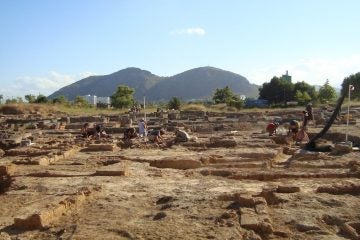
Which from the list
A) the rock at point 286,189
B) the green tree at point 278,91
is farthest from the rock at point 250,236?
the green tree at point 278,91

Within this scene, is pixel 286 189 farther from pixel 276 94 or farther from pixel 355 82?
pixel 355 82

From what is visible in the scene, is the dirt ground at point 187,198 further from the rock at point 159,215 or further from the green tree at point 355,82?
the green tree at point 355,82

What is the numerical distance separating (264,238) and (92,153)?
868 centimetres

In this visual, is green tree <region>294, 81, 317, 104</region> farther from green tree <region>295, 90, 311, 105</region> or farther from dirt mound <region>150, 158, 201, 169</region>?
dirt mound <region>150, 158, 201, 169</region>

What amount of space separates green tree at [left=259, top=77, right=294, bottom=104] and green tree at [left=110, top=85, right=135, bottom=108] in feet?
54.7

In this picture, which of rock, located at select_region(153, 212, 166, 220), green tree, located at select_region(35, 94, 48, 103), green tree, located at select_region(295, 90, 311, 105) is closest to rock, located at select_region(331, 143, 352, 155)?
rock, located at select_region(153, 212, 166, 220)

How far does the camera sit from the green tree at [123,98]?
4969 cm

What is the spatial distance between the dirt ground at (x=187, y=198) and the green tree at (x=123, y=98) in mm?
37993

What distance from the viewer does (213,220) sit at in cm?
577

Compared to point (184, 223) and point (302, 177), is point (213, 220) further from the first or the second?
point (302, 177)

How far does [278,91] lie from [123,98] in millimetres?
18718

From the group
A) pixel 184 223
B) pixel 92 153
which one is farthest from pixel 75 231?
pixel 92 153

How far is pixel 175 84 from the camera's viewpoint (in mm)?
167375

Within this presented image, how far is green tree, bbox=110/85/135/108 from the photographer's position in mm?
49688
